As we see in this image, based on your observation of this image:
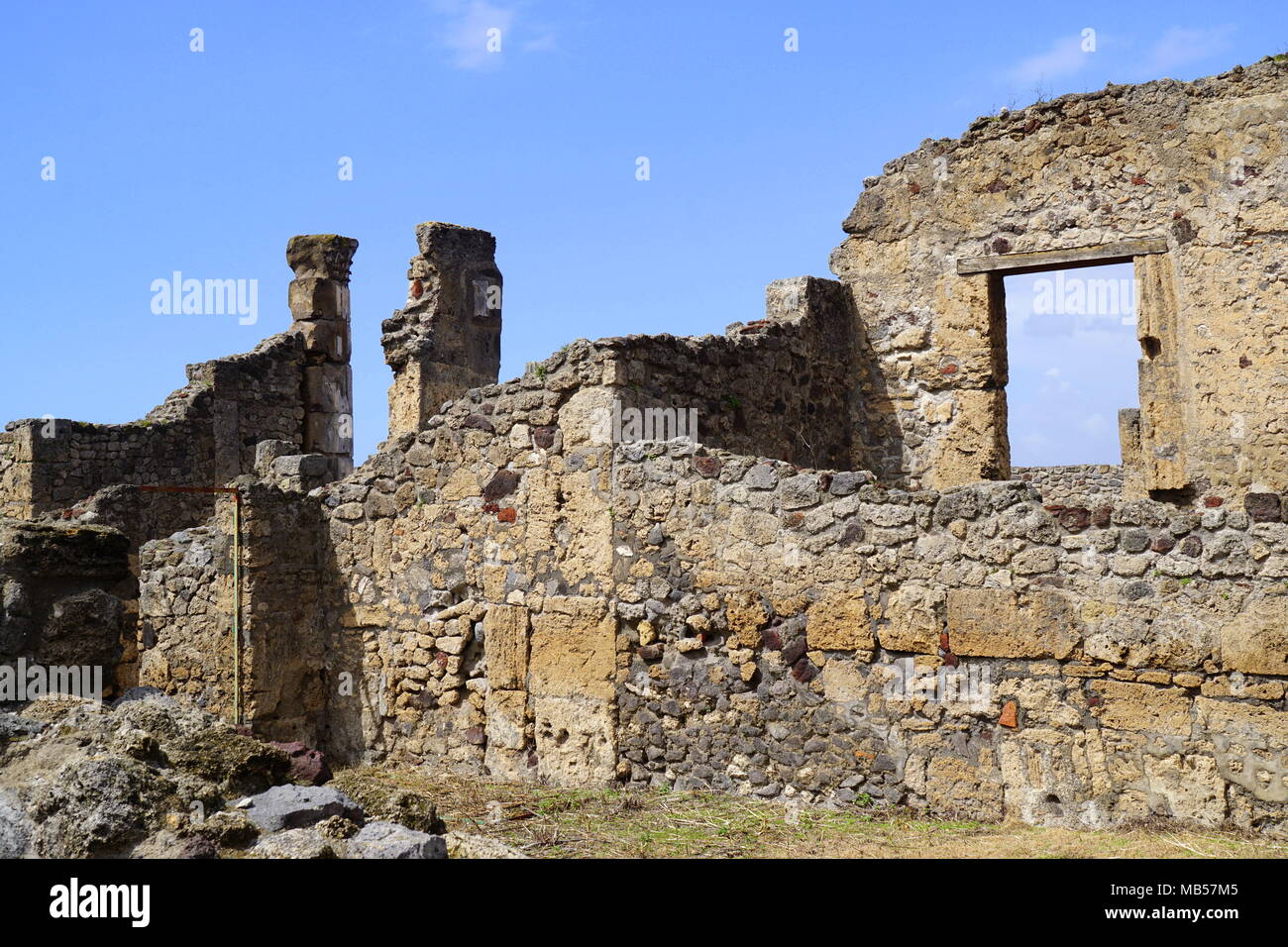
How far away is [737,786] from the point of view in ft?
21.8

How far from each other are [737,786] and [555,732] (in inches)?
49.4

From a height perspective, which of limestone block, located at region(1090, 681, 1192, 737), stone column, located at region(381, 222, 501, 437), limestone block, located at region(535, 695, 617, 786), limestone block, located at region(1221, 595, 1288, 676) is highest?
stone column, located at region(381, 222, 501, 437)

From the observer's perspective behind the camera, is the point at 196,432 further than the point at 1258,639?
Yes

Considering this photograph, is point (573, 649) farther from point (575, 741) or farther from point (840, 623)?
point (840, 623)

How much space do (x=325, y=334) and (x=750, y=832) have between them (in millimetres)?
10252

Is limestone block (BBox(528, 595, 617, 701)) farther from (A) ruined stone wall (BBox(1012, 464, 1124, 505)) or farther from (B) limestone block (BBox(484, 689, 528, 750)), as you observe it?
(A) ruined stone wall (BBox(1012, 464, 1124, 505))

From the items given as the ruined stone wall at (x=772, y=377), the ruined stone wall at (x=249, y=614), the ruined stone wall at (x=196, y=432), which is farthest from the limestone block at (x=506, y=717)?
the ruined stone wall at (x=196, y=432)

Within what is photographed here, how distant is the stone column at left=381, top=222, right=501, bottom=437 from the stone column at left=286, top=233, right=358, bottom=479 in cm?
189

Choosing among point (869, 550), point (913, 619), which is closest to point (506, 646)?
point (869, 550)

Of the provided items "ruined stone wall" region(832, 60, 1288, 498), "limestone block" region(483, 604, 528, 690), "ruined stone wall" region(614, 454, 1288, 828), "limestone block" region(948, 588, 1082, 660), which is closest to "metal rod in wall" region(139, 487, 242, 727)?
"limestone block" region(483, 604, 528, 690)

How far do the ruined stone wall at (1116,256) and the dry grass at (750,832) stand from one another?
3.92 m

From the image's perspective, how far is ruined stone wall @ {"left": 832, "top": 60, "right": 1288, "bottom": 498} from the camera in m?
8.55

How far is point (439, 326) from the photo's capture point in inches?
488

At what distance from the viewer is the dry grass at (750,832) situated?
529cm
